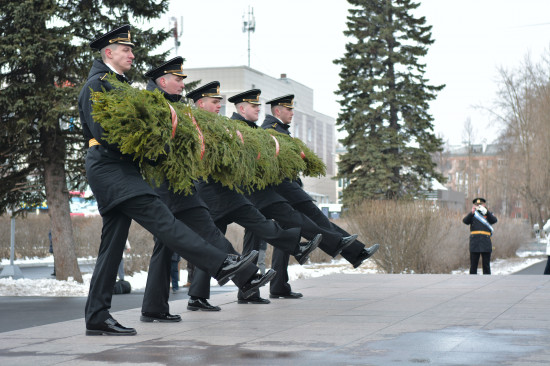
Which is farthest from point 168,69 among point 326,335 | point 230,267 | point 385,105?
point 385,105

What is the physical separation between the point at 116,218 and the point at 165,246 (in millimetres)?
887

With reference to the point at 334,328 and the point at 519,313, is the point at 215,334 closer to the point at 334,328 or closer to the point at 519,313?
the point at 334,328

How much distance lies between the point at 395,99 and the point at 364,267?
531 inches

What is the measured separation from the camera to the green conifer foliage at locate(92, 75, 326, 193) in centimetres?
607

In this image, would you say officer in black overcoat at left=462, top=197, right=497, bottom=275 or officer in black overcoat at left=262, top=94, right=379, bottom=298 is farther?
officer in black overcoat at left=462, top=197, right=497, bottom=275

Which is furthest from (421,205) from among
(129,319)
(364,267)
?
(129,319)

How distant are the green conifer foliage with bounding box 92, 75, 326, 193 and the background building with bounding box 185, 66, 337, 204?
35.7 m

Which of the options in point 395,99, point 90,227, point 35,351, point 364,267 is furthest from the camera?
point 395,99

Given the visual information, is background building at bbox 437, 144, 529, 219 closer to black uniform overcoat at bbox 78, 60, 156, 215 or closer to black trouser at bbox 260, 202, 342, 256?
black trouser at bbox 260, 202, 342, 256

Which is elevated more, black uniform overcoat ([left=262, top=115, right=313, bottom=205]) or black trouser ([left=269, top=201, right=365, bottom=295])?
black uniform overcoat ([left=262, top=115, right=313, bottom=205])

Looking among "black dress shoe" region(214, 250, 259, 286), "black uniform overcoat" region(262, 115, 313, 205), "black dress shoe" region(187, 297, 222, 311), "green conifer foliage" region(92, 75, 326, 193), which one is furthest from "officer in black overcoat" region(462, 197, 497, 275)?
"black dress shoe" region(214, 250, 259, 286)

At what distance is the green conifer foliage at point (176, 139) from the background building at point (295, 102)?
3573cm

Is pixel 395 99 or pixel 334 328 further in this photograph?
pixel 395 99

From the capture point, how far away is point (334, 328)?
21.3 ft
